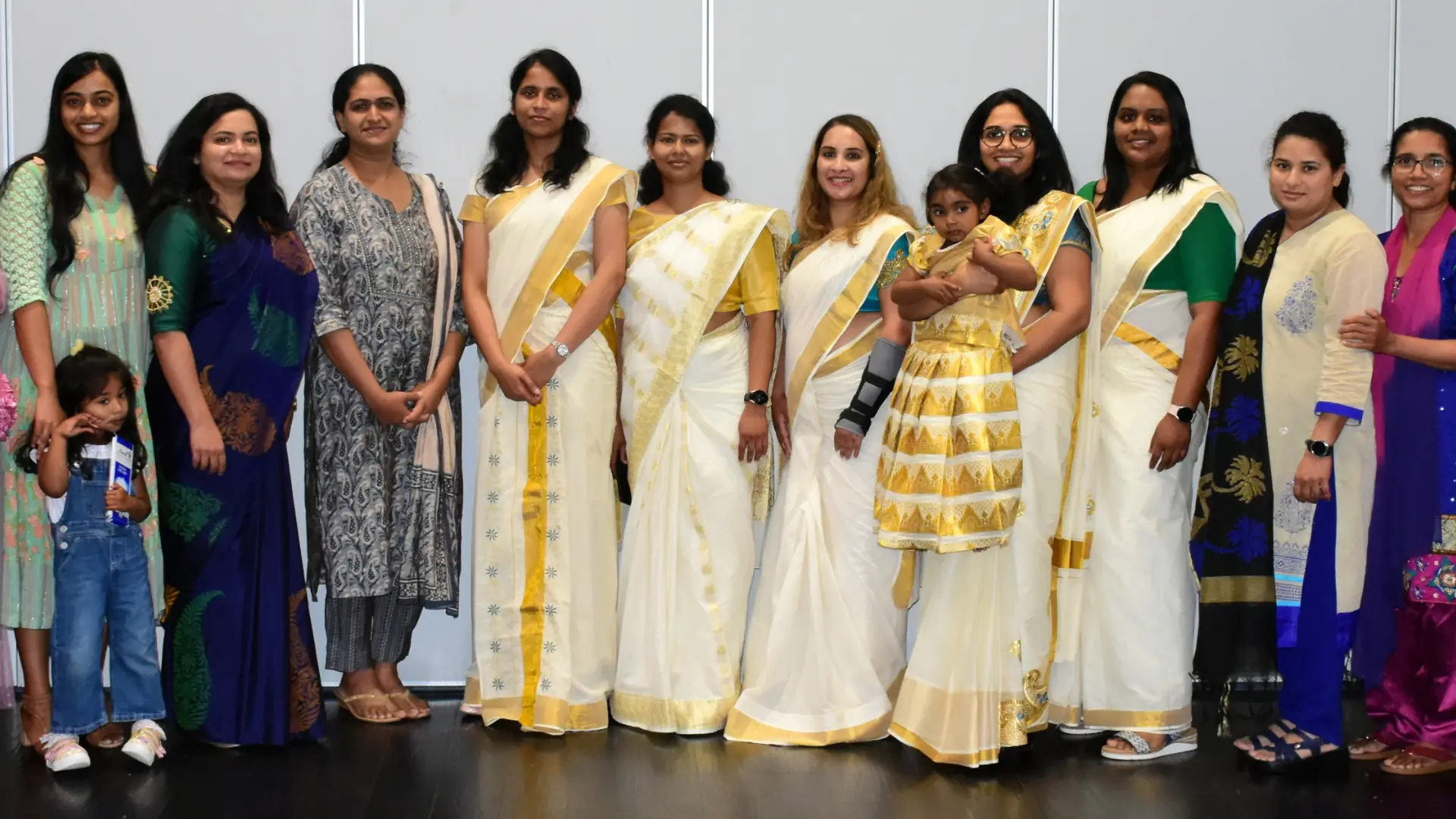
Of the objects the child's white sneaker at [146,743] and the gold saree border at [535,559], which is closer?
the child's white sneaker at [146,743]

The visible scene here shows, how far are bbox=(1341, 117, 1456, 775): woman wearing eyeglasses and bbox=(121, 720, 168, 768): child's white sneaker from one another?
9.03ft

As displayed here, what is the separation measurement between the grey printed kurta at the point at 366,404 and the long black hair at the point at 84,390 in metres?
0.46

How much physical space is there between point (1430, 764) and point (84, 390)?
3129mm

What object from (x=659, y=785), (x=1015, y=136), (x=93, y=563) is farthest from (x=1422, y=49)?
(x=93, y=563)

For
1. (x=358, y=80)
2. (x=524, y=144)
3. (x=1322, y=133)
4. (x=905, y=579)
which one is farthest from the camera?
(x=524, y=144)

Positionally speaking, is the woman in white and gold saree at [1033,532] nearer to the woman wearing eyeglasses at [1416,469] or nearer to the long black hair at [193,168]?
the woman wearing eyeglasses at [1416,469]

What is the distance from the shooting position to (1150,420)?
11.0 ft

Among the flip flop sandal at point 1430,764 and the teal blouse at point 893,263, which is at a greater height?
the teal blouse at point 893,263

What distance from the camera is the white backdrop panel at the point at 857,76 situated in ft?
14.1

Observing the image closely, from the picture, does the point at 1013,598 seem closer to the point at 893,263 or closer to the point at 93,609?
the point at 893,263

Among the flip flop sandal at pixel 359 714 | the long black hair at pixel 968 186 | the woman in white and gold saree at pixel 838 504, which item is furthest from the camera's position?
the flip flop sandal at pixel 359 714

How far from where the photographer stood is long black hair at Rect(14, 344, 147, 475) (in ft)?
10.5

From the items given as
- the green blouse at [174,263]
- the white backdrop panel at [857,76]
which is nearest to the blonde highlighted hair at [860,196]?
the white backdrop panel at [857,76]

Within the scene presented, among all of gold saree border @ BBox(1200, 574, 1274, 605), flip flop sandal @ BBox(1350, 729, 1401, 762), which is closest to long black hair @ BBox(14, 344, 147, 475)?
gold saree border @ BBox(1200, 574, 1274, 605)
